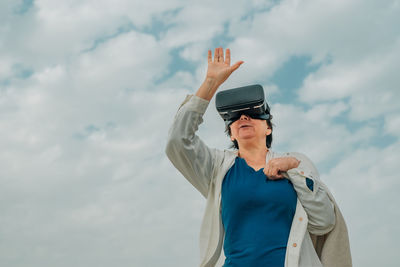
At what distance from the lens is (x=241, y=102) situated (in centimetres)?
516

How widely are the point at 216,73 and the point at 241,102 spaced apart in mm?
552

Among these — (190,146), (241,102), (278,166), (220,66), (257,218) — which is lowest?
(257,218)

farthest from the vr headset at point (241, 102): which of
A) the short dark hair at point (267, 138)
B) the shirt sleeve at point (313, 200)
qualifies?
the shirt sleeve at point (313, 200)

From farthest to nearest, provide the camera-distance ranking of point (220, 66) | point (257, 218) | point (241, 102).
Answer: point (241, 102) → point (220, 66) → point (257, 218)

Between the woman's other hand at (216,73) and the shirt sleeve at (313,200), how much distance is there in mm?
1061

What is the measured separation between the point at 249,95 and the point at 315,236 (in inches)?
60.6

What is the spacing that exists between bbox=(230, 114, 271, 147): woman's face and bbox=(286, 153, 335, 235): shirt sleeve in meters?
0.62

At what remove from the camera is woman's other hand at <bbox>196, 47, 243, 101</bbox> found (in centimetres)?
470

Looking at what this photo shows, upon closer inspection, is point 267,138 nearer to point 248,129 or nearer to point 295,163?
point 248,129

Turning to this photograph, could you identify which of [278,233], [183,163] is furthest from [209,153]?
[278,233]

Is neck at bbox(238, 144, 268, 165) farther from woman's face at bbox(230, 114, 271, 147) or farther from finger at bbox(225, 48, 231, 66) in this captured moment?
finger at bbox(225, 48, 231, 66)

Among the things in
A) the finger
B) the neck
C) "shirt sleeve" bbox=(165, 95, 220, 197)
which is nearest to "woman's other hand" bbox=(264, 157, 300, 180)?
the neck

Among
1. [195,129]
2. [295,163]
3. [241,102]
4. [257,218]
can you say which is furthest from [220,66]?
[257,218]

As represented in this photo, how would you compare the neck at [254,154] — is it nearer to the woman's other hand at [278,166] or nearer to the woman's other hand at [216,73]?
the woman's other hand at [278,166]
